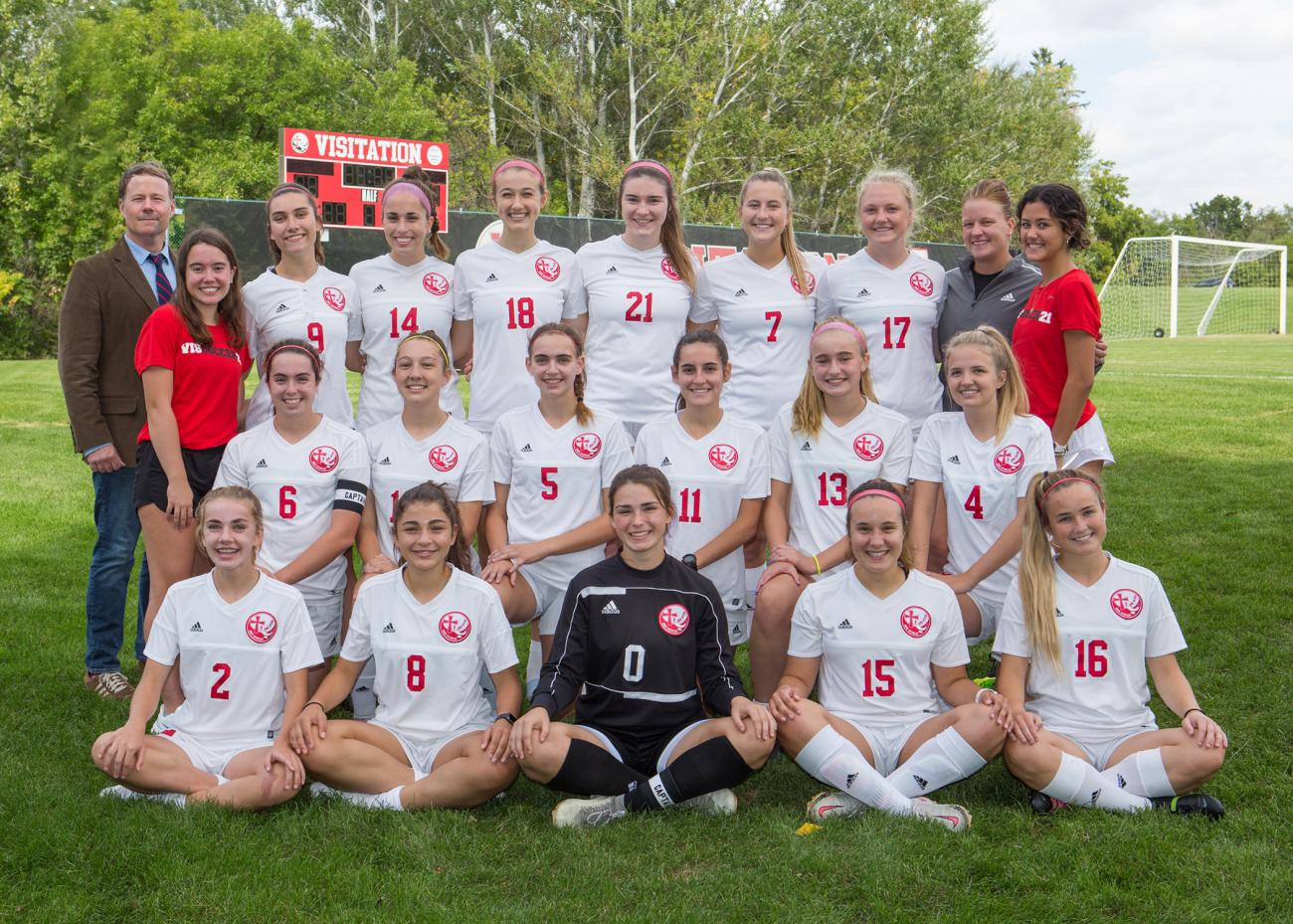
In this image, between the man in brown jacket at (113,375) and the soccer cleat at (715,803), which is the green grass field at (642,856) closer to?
the soccer cleat at (715,803)

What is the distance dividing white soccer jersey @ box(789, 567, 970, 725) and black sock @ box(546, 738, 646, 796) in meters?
0.72

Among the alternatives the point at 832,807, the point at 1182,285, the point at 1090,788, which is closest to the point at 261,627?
the point at 832,807

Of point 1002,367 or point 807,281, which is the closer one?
point 1002,367

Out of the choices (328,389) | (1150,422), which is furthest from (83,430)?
(1150,422)

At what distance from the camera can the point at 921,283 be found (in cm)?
466

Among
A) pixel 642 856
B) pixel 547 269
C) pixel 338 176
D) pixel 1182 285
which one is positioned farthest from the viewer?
pixel 1182 285

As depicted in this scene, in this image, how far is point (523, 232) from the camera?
4.79m

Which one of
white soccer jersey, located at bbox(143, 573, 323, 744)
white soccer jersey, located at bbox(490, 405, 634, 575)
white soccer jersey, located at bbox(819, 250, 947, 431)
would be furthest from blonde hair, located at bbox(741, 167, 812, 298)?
white soccer jersey, located at bbox(143, 573, 323, 744)

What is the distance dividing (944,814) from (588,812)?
1.06 m

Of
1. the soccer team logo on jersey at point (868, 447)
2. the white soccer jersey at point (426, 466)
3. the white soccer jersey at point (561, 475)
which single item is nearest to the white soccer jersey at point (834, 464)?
the soccer team logo on jersey at point (868, 447)

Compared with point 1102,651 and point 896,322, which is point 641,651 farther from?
point 896,322

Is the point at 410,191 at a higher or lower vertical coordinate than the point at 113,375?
higher

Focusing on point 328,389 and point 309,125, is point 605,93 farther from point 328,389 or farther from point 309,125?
point 328,389

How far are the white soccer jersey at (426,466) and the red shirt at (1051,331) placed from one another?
2.10m
